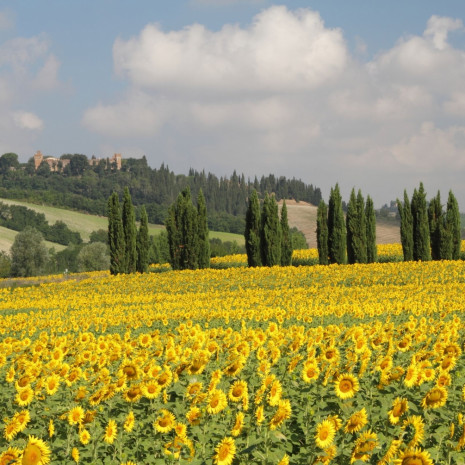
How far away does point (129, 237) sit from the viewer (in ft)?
145

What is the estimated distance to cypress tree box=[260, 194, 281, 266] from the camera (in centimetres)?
4253

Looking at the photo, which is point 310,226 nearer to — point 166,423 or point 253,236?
point 253,236

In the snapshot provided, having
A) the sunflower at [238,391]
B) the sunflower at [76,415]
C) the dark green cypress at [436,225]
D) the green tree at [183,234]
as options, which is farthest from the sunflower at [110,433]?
the dark green cypress at [436,225]

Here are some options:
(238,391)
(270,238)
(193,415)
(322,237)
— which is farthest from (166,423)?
(322,237)

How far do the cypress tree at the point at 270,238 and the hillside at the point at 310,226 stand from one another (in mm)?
59268

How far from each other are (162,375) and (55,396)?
1678 millimetres

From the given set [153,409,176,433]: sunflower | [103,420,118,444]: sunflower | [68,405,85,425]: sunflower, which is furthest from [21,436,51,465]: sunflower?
[153,409,176,433]: sunflower

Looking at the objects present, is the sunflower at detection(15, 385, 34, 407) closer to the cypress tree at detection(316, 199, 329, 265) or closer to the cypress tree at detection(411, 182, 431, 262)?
the cypress tree at detection(316, 199, 329, 265)

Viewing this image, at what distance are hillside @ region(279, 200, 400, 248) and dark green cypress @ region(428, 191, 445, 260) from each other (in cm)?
5505

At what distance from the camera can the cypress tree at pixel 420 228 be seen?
1672 inches

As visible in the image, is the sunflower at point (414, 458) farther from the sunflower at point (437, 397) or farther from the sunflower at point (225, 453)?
the sunflower at point (437, 397)

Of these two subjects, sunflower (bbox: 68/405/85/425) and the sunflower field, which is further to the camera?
sunflower (bbox: 68/405/85/425)

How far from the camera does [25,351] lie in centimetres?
779

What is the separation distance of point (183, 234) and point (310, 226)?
10722cm
